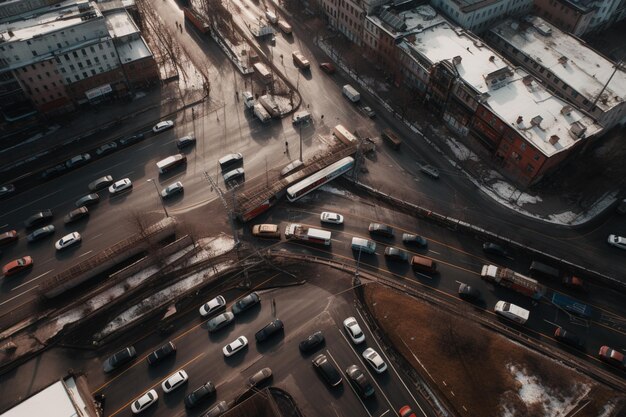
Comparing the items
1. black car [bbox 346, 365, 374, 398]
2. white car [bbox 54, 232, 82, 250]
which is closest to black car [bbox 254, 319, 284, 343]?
black car [bbox 346, 365, 374, 398]

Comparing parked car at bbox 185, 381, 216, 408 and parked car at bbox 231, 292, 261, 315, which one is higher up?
parked car at bbox 231, 292, 261, 315

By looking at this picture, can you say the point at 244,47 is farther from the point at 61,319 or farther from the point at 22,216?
the point at 61,319

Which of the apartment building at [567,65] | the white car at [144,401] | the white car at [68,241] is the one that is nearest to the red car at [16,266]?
the white car at [68,241]

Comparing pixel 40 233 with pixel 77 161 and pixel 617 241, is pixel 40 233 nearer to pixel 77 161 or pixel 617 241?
pixel 77 161

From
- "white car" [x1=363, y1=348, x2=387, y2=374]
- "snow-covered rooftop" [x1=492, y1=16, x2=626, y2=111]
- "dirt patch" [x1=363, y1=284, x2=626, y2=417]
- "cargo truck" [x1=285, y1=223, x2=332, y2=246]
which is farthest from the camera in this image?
"snow-covered rooftop" [x1=492, y1=16, x2=626, y2=111]

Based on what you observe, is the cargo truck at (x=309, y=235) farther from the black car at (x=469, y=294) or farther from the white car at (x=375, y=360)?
the black car at (x=469, y=294)

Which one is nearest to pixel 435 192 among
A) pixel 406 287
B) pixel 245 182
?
pixel 406 287

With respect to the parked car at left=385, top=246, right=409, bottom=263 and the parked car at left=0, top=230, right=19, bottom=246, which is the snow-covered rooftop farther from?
the parked car at left=0, top=230, right=19, bottom=246
